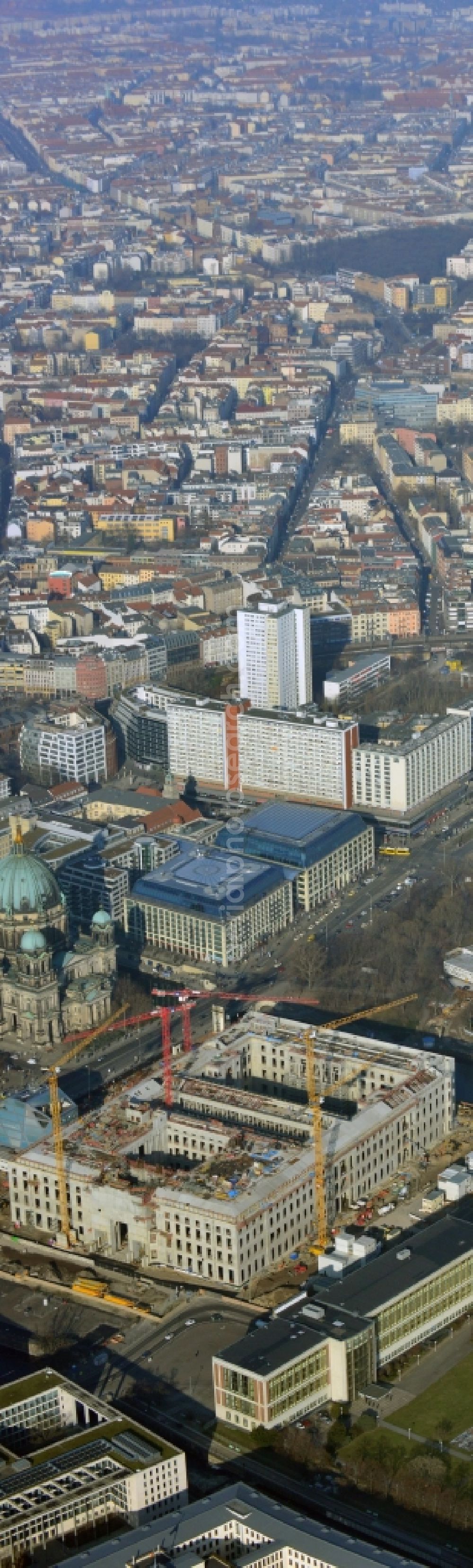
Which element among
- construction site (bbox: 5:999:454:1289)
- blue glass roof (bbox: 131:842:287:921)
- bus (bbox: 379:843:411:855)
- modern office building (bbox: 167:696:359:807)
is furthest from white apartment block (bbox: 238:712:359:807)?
construction site (bbox: 5:999:454:1289)

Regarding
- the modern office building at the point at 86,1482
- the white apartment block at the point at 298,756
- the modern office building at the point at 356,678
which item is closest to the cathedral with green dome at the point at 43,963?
the white apartment block at the point at 298,756

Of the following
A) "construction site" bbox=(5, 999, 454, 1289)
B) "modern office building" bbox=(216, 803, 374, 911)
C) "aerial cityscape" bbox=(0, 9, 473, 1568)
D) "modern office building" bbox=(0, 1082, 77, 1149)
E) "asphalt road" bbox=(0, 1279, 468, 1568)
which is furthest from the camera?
"modern office building" bbox=(216, 803, 374, 911)

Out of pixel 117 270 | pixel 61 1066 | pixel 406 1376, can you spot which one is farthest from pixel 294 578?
pixel 117 270

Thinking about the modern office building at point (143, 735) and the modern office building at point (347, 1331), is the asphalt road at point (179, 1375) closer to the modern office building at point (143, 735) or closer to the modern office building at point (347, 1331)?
the modern office building at point (347, 1331)

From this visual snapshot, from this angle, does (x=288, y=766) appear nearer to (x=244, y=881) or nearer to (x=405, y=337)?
(x=244, y=881)

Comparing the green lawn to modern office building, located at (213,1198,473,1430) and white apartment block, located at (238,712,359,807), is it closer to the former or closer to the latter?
modern office building, located at (213,1198,473,1430)
